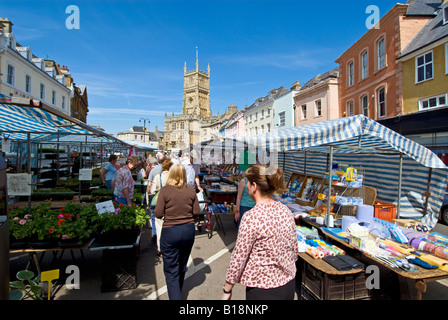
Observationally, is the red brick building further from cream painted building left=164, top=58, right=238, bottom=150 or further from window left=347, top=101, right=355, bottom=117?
cream painted building left=164, top=58, right=238, bottom=150

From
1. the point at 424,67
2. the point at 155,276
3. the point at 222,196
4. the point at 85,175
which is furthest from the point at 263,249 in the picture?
the point at 424,67

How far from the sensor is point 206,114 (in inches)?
4434

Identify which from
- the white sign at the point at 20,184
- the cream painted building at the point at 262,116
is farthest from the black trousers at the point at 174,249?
the cream painted building at the point at 262,116

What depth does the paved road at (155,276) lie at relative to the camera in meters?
3.73

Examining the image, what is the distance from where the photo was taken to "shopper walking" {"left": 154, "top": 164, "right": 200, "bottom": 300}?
3242mm

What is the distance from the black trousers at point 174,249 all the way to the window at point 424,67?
53.2ft

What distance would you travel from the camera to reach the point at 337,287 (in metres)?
3.21

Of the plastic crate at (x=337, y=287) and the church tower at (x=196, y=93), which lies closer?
the plastic crate at (x=337, y=287)

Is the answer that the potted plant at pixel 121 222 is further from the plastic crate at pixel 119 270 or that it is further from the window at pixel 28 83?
the window at pixel 28 83

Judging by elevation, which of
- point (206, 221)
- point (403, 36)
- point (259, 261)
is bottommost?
point (206, 221)

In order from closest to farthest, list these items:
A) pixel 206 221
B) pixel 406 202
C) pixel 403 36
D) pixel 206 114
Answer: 1. pixel 406 202
2. pixel 206 221
3. pixel 403 36
4. pixel 206 114
